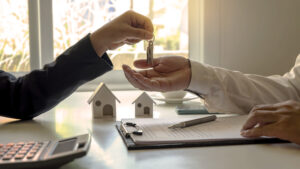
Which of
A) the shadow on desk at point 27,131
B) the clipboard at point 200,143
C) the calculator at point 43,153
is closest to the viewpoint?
the calculator at point 43,153

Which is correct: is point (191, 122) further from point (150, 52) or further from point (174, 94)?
point (174, 94)

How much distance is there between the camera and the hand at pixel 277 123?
81 cm

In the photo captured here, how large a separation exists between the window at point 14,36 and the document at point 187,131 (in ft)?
3.26

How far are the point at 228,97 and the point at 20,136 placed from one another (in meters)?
0.58

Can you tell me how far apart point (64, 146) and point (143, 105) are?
542 millimetres

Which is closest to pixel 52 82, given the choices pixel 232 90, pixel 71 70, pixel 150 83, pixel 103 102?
pixel 71 70

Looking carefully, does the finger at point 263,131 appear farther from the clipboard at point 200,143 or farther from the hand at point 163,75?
the hand at point 163,75

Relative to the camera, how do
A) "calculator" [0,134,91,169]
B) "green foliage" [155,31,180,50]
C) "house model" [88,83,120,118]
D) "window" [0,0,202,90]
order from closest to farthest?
"calculator" [0,134,91,169]
"house model" [88,83,120,118]
"window" [0,0,202,90]
"green foliage" [155,31,180,50]

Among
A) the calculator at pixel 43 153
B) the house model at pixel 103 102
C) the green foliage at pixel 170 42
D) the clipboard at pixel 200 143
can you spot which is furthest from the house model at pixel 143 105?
the green foliage at pixel 170 42

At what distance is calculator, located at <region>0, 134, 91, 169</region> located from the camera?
0.62m

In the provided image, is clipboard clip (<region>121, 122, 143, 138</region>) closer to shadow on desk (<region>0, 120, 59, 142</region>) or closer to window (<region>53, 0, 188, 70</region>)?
shadow on desk (<region>0, 120, 59, 142</region>)

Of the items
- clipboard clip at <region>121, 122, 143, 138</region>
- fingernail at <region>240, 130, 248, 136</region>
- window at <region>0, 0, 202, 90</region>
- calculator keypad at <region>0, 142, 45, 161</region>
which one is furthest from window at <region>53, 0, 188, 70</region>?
calculator keypad at <region>0, 142, 45, 161</region>

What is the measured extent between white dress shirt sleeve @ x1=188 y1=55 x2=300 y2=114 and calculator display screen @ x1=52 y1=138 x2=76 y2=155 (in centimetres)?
50

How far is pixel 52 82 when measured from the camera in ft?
3.55
